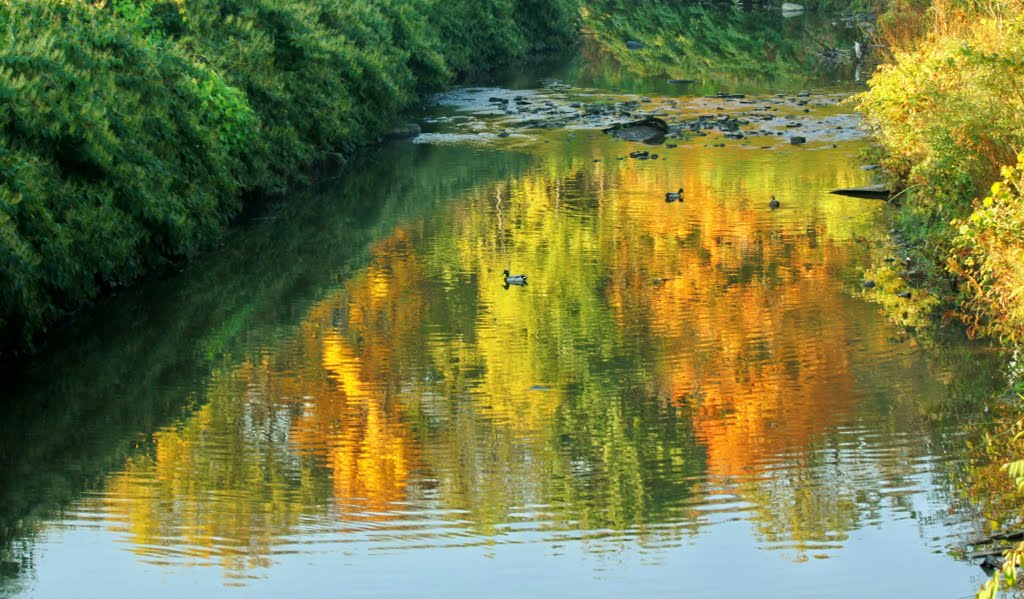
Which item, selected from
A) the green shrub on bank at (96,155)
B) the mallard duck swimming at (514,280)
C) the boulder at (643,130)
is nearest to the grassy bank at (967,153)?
the mallard duck swimming at (514,280)

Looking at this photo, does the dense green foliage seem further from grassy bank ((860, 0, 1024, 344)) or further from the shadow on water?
grassy bank ((860, 0, 1024, 344))

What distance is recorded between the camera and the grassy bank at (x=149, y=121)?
1761 centimetres

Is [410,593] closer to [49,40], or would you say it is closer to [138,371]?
[138,371]

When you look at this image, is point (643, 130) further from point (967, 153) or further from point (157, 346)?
point (157, 346)

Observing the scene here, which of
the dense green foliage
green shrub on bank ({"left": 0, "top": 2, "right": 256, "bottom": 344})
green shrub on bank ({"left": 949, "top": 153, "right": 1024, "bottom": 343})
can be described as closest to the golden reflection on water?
green shrub on bank ({"left": 949, "top": 153, "right": 1024, "bottom": 343})

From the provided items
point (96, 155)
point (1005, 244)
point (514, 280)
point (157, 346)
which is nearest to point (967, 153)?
point (1005, 244)

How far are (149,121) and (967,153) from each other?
457 inches

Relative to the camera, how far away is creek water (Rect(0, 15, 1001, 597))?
11203mm

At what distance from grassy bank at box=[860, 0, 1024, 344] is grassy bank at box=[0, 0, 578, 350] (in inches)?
392

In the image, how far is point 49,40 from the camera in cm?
2045

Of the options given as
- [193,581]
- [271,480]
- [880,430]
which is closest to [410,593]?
[193,581]

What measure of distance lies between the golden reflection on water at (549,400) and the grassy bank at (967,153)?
1218mm

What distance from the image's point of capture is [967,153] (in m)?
18.5

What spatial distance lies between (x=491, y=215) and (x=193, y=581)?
1633cm
